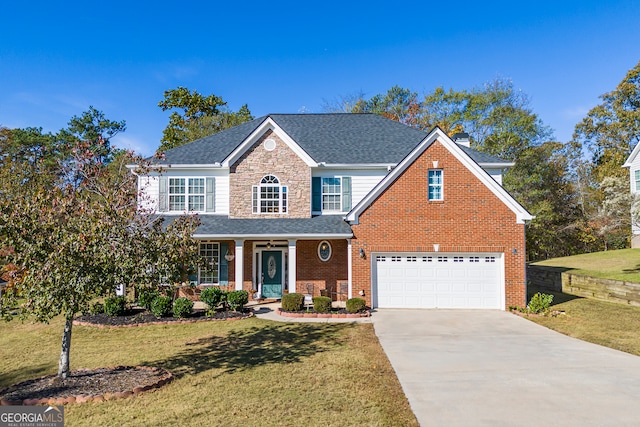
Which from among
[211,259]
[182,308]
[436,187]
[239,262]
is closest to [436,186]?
[436,187]

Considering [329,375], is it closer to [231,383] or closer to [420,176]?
[231,383]

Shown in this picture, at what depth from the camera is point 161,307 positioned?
48.7ft

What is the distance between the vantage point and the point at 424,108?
40125 mm

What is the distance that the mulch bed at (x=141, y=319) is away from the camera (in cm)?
1409

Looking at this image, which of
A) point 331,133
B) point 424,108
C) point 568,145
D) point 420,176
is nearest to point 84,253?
point 420,176

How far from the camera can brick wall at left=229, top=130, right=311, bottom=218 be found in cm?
1903

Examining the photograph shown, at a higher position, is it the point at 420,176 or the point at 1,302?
the point at 420,176

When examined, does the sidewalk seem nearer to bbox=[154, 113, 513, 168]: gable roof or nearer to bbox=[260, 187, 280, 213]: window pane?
bbox=[260, 187, 280, 213]: window pane

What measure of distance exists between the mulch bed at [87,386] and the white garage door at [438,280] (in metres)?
10.3

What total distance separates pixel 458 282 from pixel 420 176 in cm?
472

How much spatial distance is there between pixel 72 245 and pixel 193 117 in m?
39.9

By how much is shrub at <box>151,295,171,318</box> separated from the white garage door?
325 inches

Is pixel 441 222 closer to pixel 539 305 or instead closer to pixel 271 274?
pixel 539 305

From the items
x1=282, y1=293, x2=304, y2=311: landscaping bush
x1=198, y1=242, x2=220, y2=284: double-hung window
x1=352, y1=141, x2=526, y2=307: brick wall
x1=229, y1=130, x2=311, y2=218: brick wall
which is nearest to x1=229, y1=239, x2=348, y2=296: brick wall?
x1=229, y1=130, x2=311, y2=218: brick wall
